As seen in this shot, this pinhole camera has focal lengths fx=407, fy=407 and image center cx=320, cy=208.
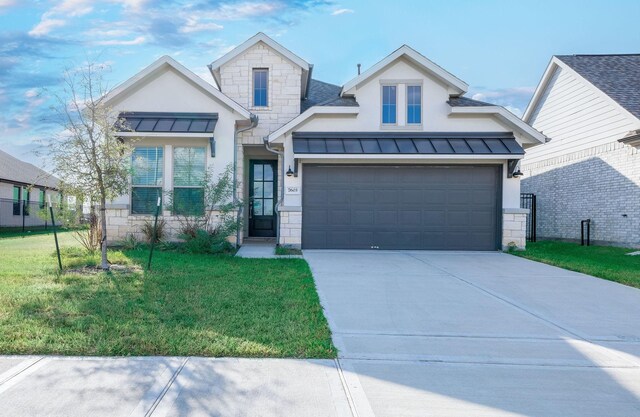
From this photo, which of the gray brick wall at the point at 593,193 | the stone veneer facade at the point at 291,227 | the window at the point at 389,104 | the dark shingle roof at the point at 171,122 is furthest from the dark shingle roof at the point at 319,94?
the gray brick wall at the point at 593,193

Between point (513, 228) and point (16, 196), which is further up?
point (16, 196)

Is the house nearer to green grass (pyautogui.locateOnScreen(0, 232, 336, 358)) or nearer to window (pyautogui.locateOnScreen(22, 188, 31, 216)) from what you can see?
green grass (pyautogui.locateOnScreen(0, 232, 336, 358))

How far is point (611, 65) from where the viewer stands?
17.1m

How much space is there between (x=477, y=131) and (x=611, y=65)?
933 cm

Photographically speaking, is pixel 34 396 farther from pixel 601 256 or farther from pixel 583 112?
pixel 583 112

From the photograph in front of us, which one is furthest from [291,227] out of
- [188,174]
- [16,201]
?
[16,201]

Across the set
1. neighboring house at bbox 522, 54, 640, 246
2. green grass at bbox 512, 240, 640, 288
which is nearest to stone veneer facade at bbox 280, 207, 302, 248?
green grass at bbox 512, 240, 640, 288

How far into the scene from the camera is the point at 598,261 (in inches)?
443

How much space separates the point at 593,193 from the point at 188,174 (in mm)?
14502

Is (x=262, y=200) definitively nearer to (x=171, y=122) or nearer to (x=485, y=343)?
(x=171, y=122)

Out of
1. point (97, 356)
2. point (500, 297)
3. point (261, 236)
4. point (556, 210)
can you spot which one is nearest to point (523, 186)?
point (556, 210)

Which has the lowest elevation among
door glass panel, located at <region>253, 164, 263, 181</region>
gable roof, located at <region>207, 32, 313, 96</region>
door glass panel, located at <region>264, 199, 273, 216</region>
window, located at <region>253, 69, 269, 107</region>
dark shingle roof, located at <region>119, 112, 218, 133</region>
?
door glass panel, located at <region>264, 199, 273, 216</region>

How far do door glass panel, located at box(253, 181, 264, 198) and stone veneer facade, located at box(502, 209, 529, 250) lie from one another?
318 inches

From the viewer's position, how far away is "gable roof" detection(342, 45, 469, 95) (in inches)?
489
